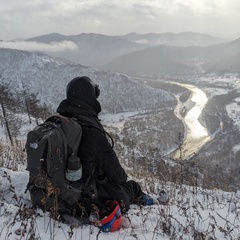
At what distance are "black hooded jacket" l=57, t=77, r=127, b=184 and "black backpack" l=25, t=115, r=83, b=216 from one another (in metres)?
0.14

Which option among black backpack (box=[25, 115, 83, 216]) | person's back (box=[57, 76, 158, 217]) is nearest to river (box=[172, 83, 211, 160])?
person's back (box=[57, 76, 158, 217])

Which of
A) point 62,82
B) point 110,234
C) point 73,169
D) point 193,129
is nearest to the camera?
point 110,234

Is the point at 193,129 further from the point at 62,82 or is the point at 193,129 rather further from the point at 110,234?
the point at 110,234

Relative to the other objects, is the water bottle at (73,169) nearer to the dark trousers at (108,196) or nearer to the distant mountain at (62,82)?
the dark trousers at (108,196)

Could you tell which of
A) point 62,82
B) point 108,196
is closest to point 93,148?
point 108,196

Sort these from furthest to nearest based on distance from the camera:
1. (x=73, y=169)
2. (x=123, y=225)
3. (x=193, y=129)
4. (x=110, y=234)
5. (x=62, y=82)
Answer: (x=62, y=82) → (x=193, y=129) → (x=123, y=225) → (x=73, y=169) → (x=110, y=234)

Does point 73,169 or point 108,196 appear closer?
point 73,169

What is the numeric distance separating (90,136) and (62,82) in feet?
521

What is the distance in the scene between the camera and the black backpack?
351 centimetres

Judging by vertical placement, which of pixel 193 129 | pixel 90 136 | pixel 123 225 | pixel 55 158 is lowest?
pixel 193 129

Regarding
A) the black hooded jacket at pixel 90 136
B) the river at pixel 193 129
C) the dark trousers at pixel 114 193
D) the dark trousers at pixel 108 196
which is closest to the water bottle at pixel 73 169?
the black hooded jacket at pixel 90 136

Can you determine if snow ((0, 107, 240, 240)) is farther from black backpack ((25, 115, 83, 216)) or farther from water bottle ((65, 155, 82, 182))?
water bottle ((65, 155, 82, 182))

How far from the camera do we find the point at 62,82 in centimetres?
15912

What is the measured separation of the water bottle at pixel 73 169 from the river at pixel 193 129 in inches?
1856
